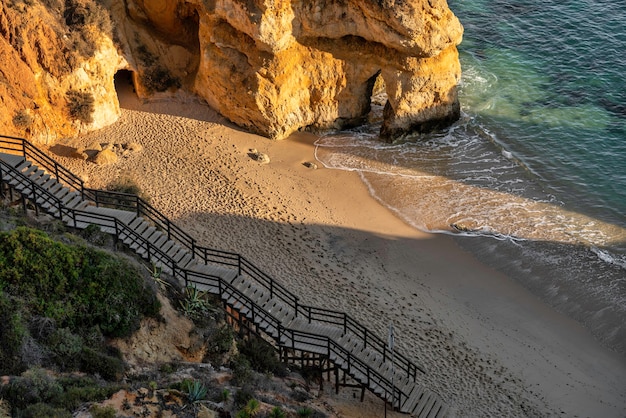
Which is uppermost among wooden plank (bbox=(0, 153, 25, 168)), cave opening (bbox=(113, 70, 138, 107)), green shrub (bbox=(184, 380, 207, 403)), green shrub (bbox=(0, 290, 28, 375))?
wooden plank (bbox=(0, 153, 25, 168))

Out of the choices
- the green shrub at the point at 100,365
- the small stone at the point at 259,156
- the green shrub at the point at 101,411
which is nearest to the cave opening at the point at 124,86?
the small stone at the point at 259,156

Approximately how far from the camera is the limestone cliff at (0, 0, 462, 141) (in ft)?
98.3

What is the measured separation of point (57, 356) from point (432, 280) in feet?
47.7

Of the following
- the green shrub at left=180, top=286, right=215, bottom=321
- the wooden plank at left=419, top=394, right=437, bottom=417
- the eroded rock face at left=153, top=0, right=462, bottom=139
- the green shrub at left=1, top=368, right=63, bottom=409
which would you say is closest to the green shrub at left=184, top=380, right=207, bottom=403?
the green shrub at left=1, top=368, right=63, bottom=409

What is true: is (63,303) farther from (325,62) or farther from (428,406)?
(325,62)

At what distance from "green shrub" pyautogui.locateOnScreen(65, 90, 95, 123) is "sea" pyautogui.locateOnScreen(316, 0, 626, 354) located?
32.8 feet

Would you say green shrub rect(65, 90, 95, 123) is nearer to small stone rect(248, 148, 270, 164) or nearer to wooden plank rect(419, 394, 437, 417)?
small stone rect(248, 148, 270, 164)

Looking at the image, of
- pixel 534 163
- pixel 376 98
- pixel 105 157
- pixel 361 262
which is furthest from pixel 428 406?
pixel 376 98

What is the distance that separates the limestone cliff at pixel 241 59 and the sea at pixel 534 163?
2092 mm

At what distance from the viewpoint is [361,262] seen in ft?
88.5

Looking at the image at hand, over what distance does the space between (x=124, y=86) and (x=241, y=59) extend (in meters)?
6.10

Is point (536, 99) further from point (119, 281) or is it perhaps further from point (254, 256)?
point (119, 281)

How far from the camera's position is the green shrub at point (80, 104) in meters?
30.7

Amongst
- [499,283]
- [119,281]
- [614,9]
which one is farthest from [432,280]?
[614,9]
